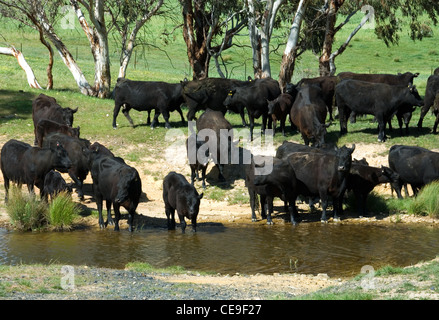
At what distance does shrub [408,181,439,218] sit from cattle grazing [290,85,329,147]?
439cm

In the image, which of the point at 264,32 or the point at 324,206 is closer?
the point at 324,206

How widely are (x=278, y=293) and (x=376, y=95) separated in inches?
567

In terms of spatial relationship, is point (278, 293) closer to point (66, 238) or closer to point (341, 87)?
point (66, 238)

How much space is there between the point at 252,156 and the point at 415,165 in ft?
14.2

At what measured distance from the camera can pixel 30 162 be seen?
19.4m

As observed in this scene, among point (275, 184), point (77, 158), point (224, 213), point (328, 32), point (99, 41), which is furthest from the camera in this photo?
point (328, 32)

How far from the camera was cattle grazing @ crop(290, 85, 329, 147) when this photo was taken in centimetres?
2300

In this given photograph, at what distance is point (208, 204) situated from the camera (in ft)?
69.3

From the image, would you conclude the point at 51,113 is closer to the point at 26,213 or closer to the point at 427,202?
the point at 26,213

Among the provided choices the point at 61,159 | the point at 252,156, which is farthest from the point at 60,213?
the point at 252,156

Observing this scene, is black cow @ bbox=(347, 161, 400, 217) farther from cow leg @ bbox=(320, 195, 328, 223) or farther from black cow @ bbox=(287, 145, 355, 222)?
cow leg @ bbox=(320, 195, 328, 223)

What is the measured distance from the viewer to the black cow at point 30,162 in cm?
1927

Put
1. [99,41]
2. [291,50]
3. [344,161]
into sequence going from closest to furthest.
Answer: [344,161] < [291,50] < [99,41]

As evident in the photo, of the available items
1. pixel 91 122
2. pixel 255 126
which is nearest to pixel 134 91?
pixel 91 122
